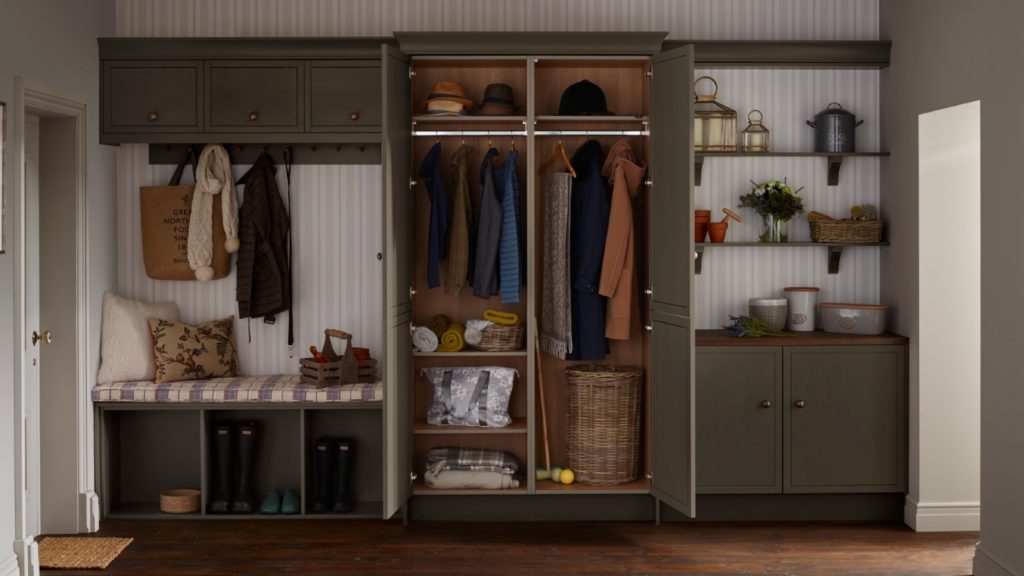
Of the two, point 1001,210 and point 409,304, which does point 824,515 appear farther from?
point 409,304

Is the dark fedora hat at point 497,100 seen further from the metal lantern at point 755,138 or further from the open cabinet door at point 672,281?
the metal lantern at point 755,138

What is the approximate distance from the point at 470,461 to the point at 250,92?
2.26 metres

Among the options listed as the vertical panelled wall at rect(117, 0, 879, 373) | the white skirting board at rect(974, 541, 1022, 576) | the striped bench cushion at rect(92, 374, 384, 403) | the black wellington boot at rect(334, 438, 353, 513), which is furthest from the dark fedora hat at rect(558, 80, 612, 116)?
the white skirting board at rect(974, 541, 1022, 576)

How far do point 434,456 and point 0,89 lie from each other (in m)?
2.71

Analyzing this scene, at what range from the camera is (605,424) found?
555 centimetres

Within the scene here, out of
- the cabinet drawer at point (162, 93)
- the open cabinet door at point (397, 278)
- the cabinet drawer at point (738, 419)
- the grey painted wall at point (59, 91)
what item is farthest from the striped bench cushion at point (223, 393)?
the cabinet drawer at point (738, 419)

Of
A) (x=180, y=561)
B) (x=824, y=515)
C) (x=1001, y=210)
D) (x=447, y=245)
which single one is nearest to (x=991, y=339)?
(x=1001, y=210)

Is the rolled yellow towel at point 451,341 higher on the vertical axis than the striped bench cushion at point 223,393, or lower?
higher

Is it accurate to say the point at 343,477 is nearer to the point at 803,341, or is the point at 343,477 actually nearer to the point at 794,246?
the point at 803,341

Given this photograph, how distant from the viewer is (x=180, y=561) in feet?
16.3

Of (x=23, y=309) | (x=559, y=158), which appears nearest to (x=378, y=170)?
(x=559, y=158)

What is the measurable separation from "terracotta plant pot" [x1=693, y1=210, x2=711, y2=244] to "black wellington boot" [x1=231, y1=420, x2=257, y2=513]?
259cm

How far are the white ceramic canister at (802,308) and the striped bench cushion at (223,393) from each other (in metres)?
2.25

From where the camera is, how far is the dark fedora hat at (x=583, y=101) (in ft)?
18.3
